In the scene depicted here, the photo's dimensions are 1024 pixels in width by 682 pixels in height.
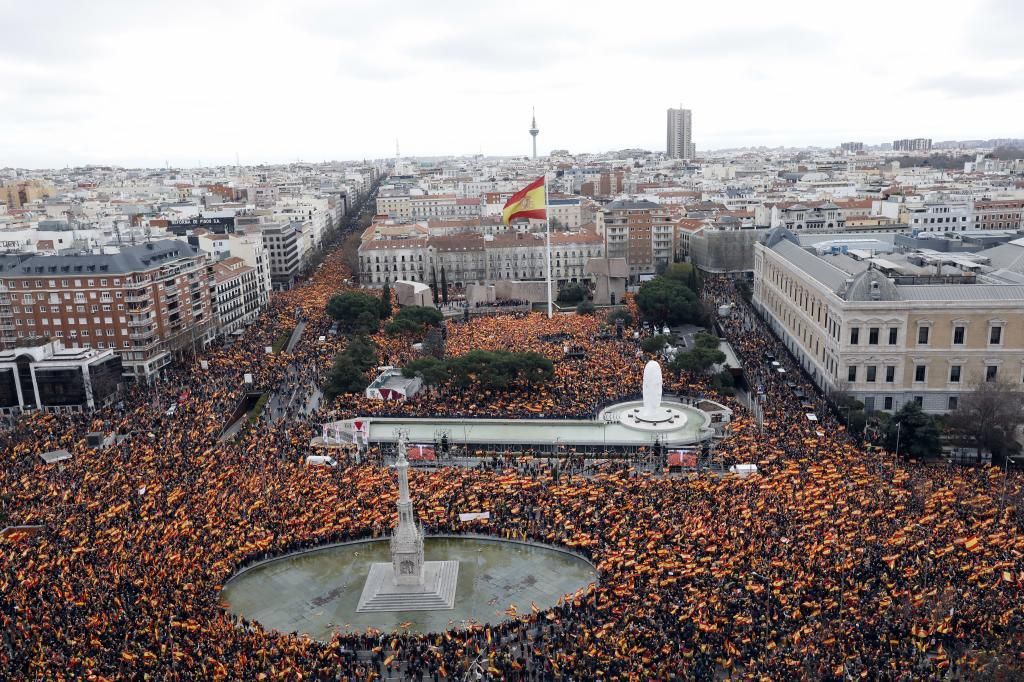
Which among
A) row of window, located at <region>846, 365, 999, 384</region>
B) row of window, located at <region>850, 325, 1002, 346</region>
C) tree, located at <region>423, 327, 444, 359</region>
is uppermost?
row of window, located at <region>850, 325, 1002, 346</region>

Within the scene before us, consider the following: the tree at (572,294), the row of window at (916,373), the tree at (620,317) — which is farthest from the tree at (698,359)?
the tree at (572,294)

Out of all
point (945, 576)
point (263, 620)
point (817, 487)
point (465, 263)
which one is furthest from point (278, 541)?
point (465, 263)

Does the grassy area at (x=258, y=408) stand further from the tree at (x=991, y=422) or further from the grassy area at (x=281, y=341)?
the tree at (x=991, y=422)

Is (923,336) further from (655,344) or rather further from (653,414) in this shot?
(655,344)

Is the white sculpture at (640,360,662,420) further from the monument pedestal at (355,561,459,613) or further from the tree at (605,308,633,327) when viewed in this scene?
the tree at (605,308,633,327)

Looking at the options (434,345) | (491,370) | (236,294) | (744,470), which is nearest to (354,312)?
(434,345)

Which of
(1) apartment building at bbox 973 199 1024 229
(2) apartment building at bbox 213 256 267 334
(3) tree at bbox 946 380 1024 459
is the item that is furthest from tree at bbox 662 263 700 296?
(1) apartment building at bbox 973 199 1024 229
